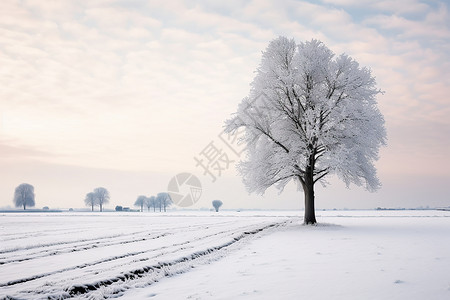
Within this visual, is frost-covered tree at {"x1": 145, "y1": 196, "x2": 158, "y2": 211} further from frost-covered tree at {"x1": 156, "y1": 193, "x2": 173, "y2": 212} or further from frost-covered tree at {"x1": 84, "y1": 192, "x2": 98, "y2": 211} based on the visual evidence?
frost-covered tree at {"x1": 84, "y1": 192, "x2": 98, "y2": 211}

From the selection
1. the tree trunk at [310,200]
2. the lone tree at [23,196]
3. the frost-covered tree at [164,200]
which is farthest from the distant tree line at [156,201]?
the tree trunk at [310,200]

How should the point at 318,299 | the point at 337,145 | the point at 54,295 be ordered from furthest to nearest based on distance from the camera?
1. the point at 337,145
2. the point at 54,295
3. the point at 318,299

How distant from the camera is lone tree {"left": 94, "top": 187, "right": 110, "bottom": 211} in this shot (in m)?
162

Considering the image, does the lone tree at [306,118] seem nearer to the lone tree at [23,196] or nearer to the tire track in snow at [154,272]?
the tire track in snow at [154,272]

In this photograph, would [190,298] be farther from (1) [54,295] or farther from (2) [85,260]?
(2) [85,260]

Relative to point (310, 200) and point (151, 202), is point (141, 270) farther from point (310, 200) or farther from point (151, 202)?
point (151, 202)

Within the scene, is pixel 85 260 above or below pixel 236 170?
below

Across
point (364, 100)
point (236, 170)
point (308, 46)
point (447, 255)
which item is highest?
point (308, 46)

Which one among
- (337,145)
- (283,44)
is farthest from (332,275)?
(283,44)

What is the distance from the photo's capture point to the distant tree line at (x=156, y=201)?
589 ft

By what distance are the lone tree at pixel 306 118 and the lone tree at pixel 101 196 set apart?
488 ft

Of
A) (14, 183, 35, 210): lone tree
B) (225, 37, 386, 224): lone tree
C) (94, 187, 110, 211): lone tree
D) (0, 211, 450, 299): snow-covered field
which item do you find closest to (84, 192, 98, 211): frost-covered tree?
(94, 187, 110, 211): lone tree

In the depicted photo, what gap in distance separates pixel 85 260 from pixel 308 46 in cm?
2255

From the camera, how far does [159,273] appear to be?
8.66 metres
